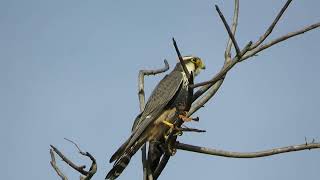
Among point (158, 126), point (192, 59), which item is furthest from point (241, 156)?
point (192, 59)

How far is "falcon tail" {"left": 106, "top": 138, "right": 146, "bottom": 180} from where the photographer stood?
513cm

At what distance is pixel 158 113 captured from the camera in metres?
6.03

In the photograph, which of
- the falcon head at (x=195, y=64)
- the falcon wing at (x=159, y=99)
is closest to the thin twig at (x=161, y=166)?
the falcon wing at (x=159, y=99)

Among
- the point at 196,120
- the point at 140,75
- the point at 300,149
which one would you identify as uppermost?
the point at 140,75

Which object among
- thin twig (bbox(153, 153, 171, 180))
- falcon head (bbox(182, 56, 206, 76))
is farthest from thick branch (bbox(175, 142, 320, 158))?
falcon head (bbox(182, 56, 206, 76))

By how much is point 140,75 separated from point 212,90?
0.98 m

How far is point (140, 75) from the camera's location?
20.2 ft

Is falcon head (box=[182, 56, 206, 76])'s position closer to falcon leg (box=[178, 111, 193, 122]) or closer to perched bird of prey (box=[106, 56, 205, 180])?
perched bird of prey (box=[106, 56, 205, 180])

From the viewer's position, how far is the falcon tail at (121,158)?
5129mm

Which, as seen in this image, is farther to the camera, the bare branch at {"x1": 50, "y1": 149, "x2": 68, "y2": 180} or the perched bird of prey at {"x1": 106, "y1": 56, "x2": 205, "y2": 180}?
the perched bird of prey at {"x1": 106, "y1": 56, "x2": 205, "y2": 180}

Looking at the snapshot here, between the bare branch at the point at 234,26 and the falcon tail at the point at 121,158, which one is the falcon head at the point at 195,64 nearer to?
the bare branch at the point at 234,26

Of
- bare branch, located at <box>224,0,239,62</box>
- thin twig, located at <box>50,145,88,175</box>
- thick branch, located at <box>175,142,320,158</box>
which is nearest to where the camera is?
thin twig, located at <box>50,145,88,175</box>

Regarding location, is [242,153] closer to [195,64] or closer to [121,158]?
[121,158]

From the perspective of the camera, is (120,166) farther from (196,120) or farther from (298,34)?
Answer: (298,34)
